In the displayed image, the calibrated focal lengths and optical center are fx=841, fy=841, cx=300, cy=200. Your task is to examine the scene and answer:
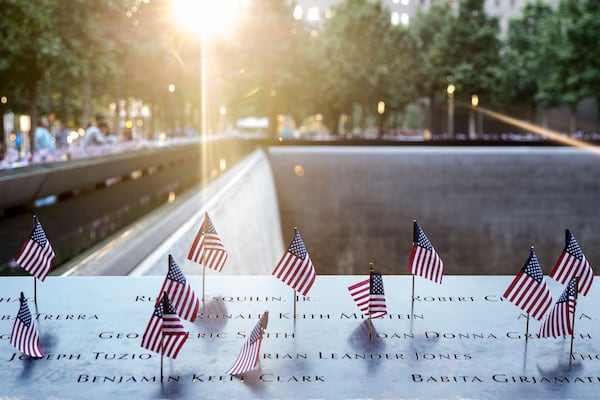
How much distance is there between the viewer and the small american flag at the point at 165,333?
128 inches

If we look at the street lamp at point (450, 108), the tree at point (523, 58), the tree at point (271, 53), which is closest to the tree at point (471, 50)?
the street lamp at point (450, 108)

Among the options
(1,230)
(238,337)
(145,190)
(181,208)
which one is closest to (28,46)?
(145,190)

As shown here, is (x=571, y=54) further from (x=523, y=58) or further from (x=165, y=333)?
(x=165, y=333)

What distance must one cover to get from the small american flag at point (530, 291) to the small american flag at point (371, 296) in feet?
1.93

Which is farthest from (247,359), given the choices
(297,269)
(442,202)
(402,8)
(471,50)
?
(402,8)

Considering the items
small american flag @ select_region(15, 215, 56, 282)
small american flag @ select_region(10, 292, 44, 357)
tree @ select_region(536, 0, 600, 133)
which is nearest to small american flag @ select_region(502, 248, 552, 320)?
small american flag @ select_region(10, 292, 44, 357)

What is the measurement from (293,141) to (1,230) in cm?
5760

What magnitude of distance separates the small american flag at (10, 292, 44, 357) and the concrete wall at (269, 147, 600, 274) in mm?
43171

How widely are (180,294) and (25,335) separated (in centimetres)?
→ 68

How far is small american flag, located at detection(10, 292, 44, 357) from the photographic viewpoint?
353 cm

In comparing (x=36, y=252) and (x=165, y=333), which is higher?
(x=36, y=252)

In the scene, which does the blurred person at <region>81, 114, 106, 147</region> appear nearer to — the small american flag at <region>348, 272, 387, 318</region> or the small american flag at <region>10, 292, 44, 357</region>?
the small american flag at <region>348, 272, 387, 318</region>

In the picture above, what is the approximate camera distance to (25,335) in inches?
140

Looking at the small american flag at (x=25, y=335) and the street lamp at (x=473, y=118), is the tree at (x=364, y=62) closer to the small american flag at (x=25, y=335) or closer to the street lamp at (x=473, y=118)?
the street lamp at (x=473, y=118)
